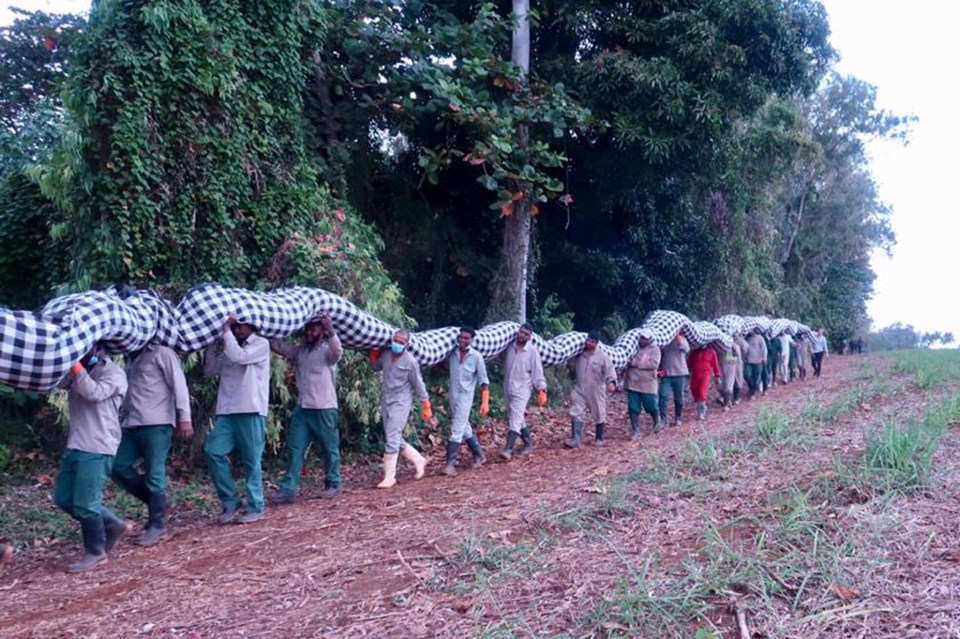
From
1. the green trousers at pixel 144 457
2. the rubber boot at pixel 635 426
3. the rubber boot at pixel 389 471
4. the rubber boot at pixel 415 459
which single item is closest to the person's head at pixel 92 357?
the green trousers at pixel 144 457

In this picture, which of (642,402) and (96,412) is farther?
(642,402)

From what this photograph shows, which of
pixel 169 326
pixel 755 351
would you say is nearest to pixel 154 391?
pixel 169 326

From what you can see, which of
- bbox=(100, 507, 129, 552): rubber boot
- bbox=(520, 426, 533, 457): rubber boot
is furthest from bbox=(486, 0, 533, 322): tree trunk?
bbox=(100, 507, 129, 552): rubber boot

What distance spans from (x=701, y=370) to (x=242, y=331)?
904 cm

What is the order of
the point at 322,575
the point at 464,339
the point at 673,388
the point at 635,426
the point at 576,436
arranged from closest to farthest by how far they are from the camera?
the point at 322,575 < the point at 464,339 < the point at 576,436 < the point at 635,426 < the point at 673,388

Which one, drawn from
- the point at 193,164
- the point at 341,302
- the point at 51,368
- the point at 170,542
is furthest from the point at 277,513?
the point at 193,164

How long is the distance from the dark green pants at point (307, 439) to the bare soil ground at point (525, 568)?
28.8 inches

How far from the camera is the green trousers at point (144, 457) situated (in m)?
6.65

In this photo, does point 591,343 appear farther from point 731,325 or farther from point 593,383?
point 731,325

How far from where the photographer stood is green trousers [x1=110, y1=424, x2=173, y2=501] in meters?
6.65

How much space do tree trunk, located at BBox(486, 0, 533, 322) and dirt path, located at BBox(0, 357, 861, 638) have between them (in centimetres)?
716

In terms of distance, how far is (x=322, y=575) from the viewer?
4.92 meters

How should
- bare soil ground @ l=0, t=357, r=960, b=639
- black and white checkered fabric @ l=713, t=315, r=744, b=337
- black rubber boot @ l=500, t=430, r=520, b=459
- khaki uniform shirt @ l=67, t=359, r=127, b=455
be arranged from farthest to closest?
black and white checkered fabric @ l=713, t=315, r=744, b=337 → black rubber boot @ l=500, t=430, r=520, b=459 → khaki uniform shirt @ l=67, t=359, r=127, b=455 → bare soil ground @ l=0, t=357, r=960, b=639

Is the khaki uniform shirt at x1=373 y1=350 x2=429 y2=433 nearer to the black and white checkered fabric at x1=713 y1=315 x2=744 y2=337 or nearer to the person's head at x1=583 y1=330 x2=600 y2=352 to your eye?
the person's head at x1=583 y1=330 x2=600 y2=352
